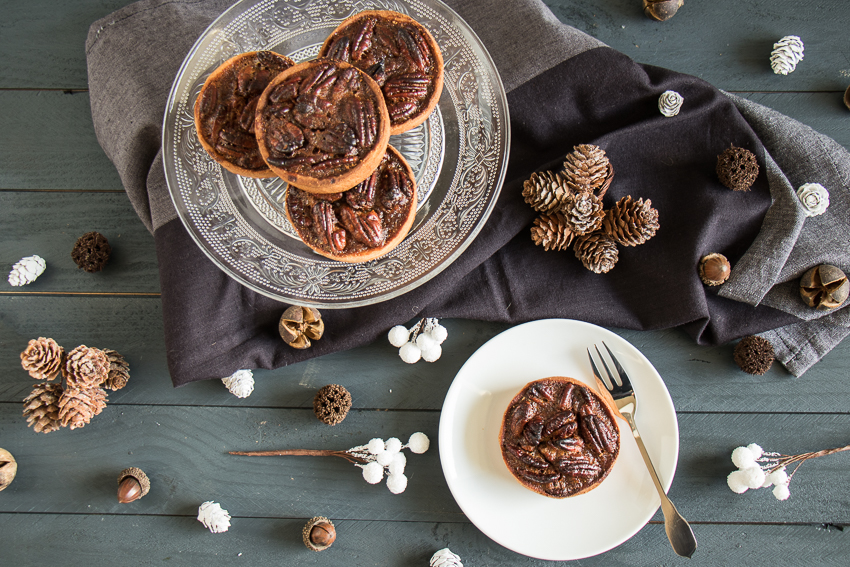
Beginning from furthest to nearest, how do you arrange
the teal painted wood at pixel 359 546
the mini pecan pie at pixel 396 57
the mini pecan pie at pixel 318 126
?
the teal painted wood at pixel 359 546, the mini pecan pie at pixel 396 57, the mini pecan pie at pixel 318 126

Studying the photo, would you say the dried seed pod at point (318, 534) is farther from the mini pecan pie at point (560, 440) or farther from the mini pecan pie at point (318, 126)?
the mini pecan pie at point (318, 126)

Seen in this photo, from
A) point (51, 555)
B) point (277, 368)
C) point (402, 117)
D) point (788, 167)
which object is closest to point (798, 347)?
point (788, 167)

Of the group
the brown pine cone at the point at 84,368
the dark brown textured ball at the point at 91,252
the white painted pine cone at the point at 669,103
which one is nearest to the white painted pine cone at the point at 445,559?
the brown pine cone at the point at 84,368

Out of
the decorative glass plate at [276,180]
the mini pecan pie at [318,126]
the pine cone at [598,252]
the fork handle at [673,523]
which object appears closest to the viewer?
the mini pecan pie at [318,126]

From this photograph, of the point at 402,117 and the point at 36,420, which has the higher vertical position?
the point at 402,117

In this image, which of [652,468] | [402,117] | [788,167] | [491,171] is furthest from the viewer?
[788,167]

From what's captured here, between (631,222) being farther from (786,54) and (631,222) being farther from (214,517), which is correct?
(214,517)

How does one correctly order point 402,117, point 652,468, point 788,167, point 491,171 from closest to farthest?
1. point 402,117
2. point 491,171
3. point 652,468
4. point 788,167

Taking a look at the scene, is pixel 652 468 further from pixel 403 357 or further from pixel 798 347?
pixel 403 357
